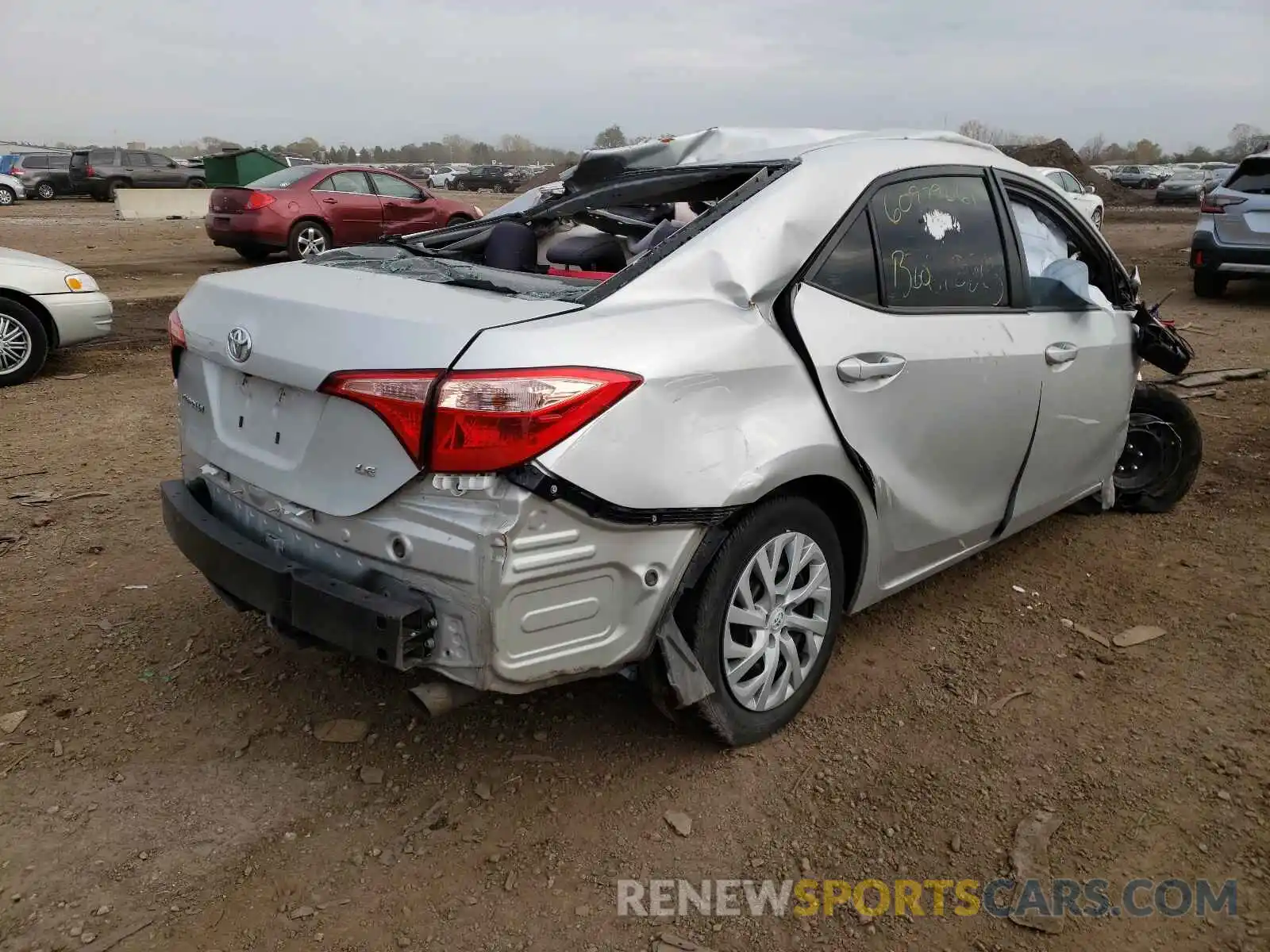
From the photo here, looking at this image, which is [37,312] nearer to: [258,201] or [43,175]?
[258,201]

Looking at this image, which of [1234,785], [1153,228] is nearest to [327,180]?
[1234,785]

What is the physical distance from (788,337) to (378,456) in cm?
114

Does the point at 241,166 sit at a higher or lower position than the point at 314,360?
higher

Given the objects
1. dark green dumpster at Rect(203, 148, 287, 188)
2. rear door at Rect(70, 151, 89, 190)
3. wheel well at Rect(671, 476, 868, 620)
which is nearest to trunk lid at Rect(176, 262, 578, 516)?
wheel well at Rect(671, 476, 868, 620)

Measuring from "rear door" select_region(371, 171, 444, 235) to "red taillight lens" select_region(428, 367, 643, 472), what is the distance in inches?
511

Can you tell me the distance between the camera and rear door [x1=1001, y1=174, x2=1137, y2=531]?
3.56 meters

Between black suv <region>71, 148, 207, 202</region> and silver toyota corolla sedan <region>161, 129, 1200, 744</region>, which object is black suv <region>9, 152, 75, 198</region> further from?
silver toyota corolla sedan <region>161, 129, 1200, 744</region>

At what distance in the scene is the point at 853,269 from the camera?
286cm

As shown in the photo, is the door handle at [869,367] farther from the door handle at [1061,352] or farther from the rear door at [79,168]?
the rear door at [79,168]

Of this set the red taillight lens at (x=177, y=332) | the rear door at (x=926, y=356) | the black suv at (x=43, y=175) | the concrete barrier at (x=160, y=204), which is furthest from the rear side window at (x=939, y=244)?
the black suv at (x=43, y=175)

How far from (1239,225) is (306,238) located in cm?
1189

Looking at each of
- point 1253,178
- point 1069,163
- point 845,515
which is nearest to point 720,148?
point 845,515

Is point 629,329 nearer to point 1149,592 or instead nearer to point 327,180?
point 1149,592

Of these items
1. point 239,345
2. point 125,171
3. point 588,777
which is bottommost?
point 588,777
